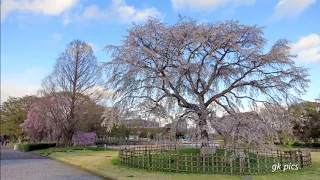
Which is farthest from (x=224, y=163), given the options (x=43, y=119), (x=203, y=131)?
(x=43, y=119)

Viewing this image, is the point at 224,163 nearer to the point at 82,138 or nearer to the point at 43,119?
the point at 43,119

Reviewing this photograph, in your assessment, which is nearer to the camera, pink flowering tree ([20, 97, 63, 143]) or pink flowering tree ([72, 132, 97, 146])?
pink flowering tree ([20, 97, 63, 143])

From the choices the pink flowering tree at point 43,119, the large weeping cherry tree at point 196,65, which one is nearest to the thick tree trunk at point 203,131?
the large weeping cherry tree at point 196,65

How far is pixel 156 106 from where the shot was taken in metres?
14.7

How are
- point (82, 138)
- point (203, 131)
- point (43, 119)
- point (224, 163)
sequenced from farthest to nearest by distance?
1. point (82, 138)
2. point (43, 119)
3. point (203, 131)
4. point (224, 163)

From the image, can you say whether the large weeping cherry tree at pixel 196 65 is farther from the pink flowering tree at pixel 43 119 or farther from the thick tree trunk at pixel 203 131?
the pink flowering tree at pixel 43 119

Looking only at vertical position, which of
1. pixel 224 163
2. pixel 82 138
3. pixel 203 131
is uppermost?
pixel 203 131

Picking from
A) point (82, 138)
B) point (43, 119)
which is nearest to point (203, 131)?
point (43, 119)

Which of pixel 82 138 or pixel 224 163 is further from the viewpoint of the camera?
pixel 82 138

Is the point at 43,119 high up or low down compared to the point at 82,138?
up

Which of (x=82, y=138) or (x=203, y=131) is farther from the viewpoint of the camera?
(x=82, y=138)

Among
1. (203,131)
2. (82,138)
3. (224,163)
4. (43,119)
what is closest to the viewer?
(224,163)

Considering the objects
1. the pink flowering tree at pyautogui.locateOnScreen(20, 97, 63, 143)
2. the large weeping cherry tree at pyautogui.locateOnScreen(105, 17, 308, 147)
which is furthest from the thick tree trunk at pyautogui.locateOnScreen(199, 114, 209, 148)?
the pink flowering tree at pyautogui.locateOnScreen(20, 97, 63, 143)

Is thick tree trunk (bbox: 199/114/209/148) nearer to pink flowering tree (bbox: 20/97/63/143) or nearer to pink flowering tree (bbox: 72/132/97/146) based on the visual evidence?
pink flowering tree (bbox: 20/97/63/143)
